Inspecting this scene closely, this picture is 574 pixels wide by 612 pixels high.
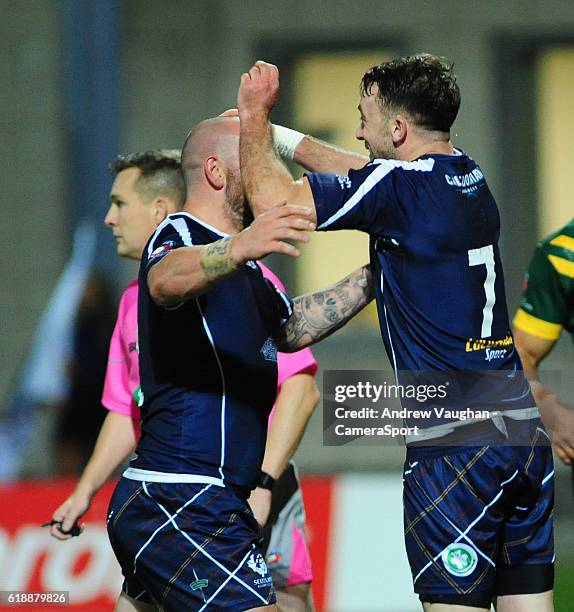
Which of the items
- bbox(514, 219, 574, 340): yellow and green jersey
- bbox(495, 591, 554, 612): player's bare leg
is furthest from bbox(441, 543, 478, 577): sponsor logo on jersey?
bbox(514, 219, 574, 340): yellow and green jersey

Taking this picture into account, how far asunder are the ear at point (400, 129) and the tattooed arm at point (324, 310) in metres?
0.54

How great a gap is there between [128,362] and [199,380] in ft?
4.02

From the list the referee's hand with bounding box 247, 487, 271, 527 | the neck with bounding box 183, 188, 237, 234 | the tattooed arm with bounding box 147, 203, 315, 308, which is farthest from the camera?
the referee's hand with bounding box 247, 487, 271, 527

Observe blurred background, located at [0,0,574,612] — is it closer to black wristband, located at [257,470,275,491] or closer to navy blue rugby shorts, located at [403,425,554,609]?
black wristband, located at [257,470,275,491]

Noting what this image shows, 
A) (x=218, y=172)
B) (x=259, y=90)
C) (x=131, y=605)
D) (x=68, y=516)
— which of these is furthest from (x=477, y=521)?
(x=68, y=516)

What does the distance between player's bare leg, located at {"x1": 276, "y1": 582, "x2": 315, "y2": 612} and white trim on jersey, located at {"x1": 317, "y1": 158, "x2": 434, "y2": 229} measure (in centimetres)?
183

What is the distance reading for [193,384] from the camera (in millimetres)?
3691

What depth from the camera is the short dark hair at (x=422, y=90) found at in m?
3.77

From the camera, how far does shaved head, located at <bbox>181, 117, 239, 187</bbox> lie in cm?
391

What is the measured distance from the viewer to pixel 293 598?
4898 millimetres

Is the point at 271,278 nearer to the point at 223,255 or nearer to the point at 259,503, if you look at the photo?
the point at 259,503

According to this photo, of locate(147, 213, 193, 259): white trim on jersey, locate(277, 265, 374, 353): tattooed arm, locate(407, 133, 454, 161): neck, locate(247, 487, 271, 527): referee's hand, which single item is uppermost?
locate(407, 133, 454, 161): neck

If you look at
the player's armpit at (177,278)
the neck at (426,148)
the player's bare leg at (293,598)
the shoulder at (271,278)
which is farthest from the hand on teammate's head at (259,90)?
the player's bare leg at (293,598)

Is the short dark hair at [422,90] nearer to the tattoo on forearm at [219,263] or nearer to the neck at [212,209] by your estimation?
the neck at [212,209]
